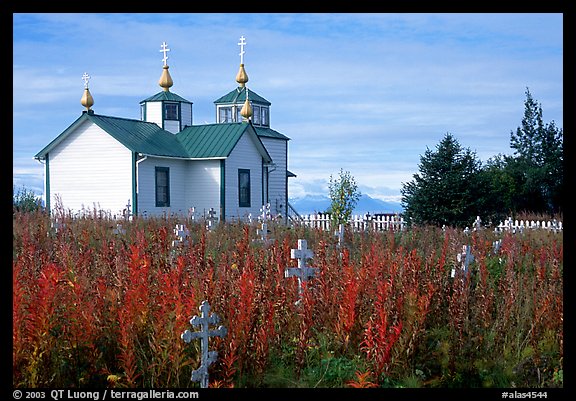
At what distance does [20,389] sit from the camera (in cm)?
470

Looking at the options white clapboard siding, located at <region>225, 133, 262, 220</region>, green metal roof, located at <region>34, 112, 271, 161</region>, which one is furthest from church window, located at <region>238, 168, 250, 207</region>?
green metal roof, located at <region>34, 112, 271, 161</region>

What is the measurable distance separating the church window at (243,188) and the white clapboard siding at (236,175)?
18 centimetres

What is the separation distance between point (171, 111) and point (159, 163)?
16.6 feet

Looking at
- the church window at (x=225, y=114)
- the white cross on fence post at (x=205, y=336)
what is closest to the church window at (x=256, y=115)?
the church window at (x=225, y=114)

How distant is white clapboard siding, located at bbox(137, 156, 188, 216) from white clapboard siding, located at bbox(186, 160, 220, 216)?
0.24 meters

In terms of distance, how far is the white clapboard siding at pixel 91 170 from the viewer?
85.4 ft

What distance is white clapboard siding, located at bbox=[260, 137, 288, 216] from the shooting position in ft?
108

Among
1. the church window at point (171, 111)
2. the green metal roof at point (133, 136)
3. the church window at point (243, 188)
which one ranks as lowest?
the church window at point (243, 188)

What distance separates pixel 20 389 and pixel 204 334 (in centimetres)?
128

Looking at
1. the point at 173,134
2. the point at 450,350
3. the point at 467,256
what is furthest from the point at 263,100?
the point at 450,350

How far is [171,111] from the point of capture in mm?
31328

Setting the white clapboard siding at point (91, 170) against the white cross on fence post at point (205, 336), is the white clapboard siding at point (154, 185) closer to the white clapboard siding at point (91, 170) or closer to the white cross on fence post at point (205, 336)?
the white clapboard siding at point (91, 170)
